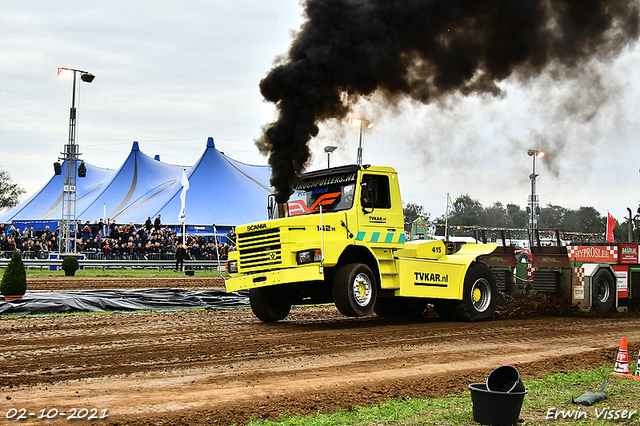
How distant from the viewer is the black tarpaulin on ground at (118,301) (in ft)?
44.0

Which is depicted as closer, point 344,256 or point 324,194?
point 344,256

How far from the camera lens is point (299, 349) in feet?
29.3

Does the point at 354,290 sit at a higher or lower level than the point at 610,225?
lower

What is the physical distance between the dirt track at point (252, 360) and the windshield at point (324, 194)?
2223 millimetres

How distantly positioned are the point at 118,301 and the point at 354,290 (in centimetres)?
666

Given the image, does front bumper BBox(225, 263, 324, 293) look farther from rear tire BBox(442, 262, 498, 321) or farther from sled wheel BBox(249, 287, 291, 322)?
rear tire BBox(442, 262, 498, 321)

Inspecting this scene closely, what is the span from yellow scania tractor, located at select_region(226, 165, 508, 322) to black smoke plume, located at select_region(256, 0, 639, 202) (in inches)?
41.5

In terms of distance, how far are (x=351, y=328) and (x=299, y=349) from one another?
8.98 ft

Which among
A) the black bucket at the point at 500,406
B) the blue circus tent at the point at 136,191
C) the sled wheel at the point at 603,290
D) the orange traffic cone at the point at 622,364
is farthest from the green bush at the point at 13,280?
the blue circus tent at the point at 136,191

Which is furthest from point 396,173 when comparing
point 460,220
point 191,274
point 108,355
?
point 460,220

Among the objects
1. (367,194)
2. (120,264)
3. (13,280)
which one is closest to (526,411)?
(367,194)

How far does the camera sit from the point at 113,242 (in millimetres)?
31750

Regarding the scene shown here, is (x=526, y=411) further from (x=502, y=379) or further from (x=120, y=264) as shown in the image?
(x=120, y=264)

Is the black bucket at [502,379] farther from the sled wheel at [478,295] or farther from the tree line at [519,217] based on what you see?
the tree line at [519,217]
